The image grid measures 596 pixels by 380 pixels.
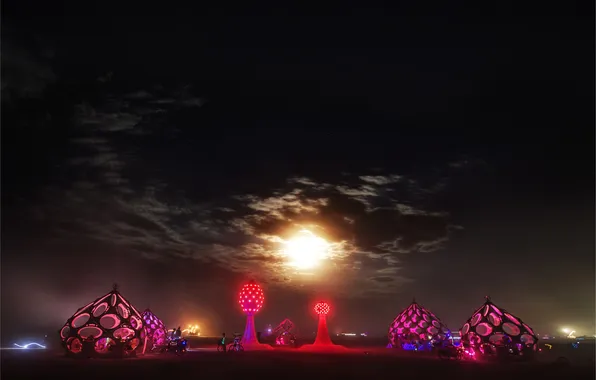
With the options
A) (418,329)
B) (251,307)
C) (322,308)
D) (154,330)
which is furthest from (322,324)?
(154,330)

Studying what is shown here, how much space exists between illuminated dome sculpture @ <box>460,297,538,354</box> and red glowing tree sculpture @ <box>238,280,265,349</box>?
63.4 feet

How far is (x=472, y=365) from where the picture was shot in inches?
982

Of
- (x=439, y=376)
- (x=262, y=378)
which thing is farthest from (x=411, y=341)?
(x=262, y=378)

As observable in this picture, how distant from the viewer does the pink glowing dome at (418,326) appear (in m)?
42.9

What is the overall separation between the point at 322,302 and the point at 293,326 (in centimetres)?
1566

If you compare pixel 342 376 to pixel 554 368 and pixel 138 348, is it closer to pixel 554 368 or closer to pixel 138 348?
pixel 554 368

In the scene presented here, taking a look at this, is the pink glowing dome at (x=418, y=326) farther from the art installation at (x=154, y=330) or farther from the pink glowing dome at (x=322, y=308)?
the art installation at (x=154, y=330)

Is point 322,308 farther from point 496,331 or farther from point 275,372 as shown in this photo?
point 275,372

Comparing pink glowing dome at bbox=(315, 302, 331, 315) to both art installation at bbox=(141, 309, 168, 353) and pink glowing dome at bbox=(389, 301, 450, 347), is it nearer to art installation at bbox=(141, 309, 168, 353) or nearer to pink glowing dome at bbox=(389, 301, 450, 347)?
pink glowing dome at bbox=(389, 301, 450, 347)

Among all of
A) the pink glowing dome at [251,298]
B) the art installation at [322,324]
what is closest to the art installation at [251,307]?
the pink glowing dome at [251,298]

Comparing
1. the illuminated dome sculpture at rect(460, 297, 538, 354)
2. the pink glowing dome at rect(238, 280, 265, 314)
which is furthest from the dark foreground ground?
the pink glowing dome at rect(238, 280, 265, 314)

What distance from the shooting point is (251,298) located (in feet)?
127

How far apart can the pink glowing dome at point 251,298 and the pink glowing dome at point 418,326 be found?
18.1 metres

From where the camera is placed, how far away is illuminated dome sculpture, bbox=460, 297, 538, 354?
28297 millimetres
